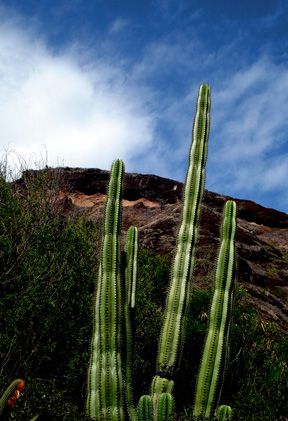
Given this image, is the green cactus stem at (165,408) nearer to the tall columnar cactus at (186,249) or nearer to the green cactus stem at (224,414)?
the green cactus stem at (224,414)

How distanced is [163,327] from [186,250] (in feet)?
3.70

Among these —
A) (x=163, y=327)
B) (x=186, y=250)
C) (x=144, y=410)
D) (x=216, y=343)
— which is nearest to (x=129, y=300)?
(x=163, y=327)

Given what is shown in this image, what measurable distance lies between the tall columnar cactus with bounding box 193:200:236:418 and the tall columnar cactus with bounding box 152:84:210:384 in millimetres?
410

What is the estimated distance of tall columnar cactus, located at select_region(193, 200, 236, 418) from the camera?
8.59 meters

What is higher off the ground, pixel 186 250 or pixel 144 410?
pixel 186 250

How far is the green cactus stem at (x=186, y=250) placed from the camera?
8.80 m

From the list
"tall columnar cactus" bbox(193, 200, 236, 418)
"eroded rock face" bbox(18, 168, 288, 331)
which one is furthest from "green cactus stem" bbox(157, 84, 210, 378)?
"eroded rock face" bbox(18, 168, 288, 331)

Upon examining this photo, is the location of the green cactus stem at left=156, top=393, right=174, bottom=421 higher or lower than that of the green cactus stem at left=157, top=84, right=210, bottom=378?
lower

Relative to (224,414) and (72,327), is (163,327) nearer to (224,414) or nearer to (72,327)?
(224,414)

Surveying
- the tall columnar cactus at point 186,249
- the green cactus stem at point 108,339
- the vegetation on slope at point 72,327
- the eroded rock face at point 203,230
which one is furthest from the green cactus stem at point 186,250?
the eroded rock face at point 203,230

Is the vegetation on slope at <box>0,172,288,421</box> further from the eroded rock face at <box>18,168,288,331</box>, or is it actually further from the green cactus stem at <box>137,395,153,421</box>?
the green cactus stem at <box>137,395,153,421</box>

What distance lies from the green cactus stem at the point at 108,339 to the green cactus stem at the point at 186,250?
81 cm

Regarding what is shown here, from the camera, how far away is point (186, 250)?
930 cm

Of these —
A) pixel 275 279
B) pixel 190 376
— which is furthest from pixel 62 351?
pixel 275 279
